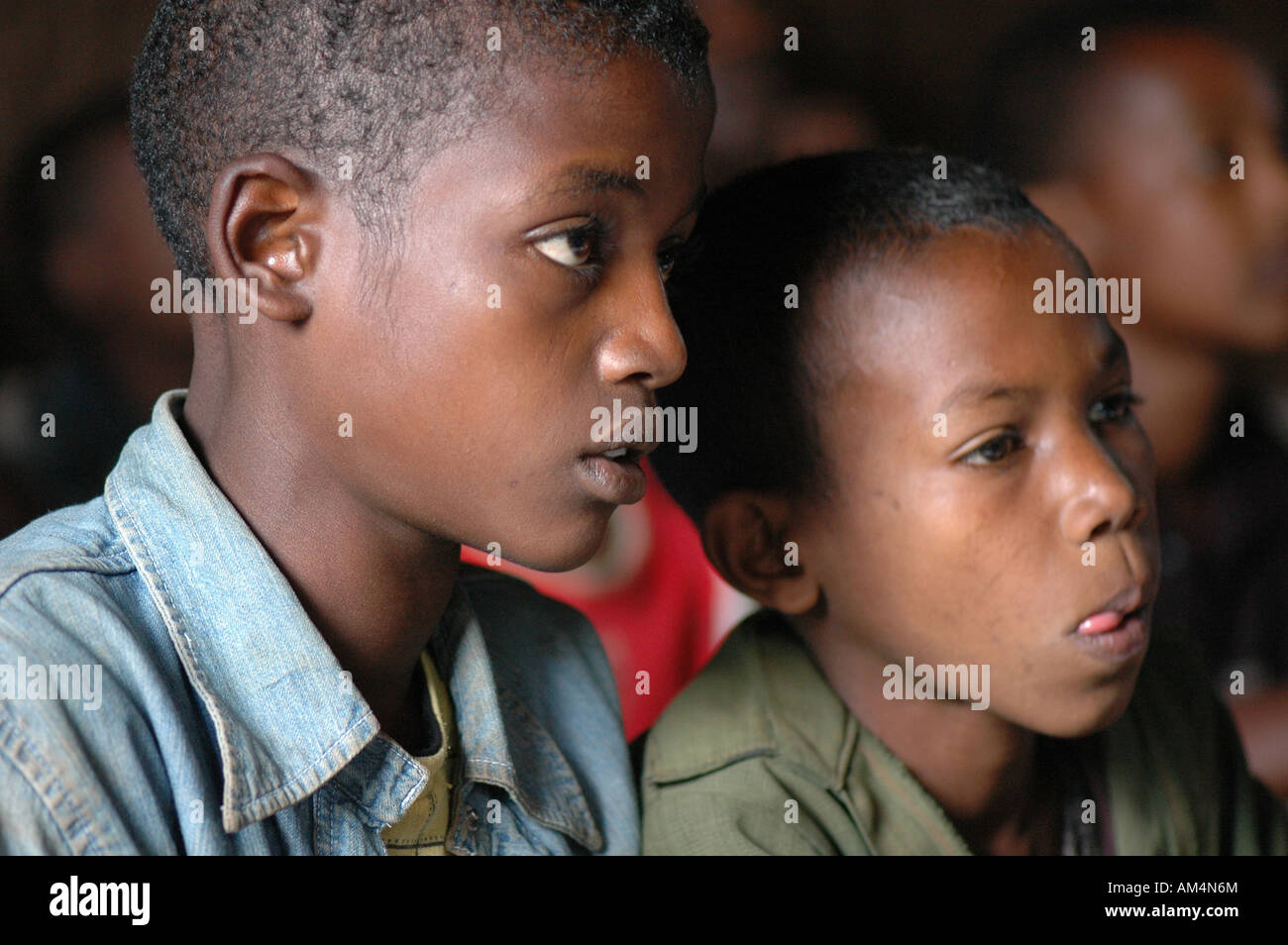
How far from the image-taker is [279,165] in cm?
64

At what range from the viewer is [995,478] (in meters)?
0.83

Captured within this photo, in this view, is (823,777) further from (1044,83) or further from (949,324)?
(1044,83)

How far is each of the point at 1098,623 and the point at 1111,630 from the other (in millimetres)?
13

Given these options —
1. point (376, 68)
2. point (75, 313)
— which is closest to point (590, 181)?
point (376, 68)

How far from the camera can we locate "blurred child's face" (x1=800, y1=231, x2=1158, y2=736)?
0.83 meters

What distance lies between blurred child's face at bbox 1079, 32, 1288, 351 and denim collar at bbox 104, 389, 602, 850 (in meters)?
1.34

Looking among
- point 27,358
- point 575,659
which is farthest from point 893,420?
point 27,358

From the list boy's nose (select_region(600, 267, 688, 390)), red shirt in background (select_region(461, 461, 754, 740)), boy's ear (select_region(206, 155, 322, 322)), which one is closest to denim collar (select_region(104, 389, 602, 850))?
boy's ear (select_region(206, 155, 322, 322))

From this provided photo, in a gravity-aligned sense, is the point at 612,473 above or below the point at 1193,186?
below

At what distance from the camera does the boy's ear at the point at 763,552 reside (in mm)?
922

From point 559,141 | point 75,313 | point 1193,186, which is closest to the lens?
point 559,141

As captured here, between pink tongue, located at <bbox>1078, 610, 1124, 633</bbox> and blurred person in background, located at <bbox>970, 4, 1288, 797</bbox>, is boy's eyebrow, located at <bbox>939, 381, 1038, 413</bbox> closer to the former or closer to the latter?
pink tongue, located at <bbox>1078, 610, 1124, 633</bbox>
